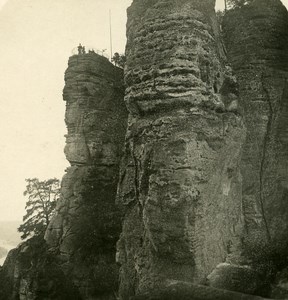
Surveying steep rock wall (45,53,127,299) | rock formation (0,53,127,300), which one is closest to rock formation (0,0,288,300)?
rock formation (0,53,127,300)

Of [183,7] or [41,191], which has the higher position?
[183,7]

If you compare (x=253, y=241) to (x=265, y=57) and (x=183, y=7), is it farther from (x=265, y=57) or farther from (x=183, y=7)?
(x=183, y=7)

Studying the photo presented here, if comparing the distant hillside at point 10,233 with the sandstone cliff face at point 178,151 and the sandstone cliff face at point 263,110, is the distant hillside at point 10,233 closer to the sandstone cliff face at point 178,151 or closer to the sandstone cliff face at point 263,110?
the sandstone cliff face at point 178,151

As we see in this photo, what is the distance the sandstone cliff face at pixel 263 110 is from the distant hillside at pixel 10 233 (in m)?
75.4

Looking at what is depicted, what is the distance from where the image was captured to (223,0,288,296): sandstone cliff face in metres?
13.8

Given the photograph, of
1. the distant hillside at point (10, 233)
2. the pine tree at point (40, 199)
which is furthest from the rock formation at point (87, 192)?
the distant hillside at point (10, 233)

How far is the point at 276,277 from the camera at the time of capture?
9.99m

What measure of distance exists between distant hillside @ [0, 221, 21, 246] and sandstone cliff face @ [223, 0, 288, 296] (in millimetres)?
75383

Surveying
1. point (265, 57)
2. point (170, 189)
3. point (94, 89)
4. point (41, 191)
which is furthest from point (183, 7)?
point (41, 191)

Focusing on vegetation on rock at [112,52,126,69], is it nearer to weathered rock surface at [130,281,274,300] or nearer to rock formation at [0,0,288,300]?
rock formation at [0,0,288,300]

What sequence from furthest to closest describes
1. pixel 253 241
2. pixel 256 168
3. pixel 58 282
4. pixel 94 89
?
pixel 94 89 < pixel 58 282 < pixel 256 168 < pixel 253 241

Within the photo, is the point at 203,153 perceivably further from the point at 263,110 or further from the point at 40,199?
Answer: the point at 40,199

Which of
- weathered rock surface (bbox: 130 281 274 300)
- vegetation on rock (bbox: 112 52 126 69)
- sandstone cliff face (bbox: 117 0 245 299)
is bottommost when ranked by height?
weathered rock surface (bbox: 130 281 274 300)

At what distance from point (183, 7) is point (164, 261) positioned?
8243mm
